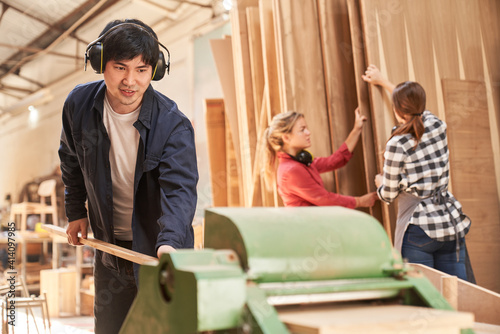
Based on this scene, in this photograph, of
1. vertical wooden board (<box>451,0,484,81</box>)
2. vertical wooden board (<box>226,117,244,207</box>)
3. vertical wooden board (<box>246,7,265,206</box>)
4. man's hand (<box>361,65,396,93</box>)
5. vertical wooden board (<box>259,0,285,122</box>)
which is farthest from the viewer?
vertical wooden board (<box>226,117,244,207</box>)

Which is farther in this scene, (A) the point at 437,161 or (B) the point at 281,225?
(A) the point at 437,161

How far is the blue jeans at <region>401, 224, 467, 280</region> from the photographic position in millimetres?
2498

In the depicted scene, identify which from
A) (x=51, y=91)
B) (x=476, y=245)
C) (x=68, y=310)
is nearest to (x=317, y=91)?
(x=476, y=245)

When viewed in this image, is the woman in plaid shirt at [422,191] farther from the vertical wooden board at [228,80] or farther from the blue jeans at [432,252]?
the vertical wooden board at [228,80]

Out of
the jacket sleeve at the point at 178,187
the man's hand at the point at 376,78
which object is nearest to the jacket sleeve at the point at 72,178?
the jacket sleeve at the point at 178,187

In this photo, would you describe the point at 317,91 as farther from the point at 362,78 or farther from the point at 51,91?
the point at 51,91

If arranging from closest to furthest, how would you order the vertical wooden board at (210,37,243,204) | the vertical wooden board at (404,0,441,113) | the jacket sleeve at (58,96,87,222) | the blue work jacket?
1. the blue work jacket
2. the jacket sleeve at (58,96,87,222)
3. the vertical wooden board at (404,0,441,113)
4. the vertical wooden board at (210,37,243,204)

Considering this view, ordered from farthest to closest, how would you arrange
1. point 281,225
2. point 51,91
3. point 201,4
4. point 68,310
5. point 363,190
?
point 51,91 → point 201,4 → point 68,310 → point 363,190 → point 281,225

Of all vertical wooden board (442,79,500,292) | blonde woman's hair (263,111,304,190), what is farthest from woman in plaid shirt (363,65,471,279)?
vertical wooden board (442,79,500,292)

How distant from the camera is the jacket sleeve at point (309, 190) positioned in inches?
120

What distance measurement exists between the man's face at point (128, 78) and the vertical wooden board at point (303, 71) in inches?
71.8

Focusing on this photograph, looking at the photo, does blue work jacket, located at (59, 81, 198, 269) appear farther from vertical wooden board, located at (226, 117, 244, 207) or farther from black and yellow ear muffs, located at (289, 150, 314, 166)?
vertical wooden board, located at (226, 117, 244, 207)

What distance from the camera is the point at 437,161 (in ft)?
8.47

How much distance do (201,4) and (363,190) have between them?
17.8 ft
